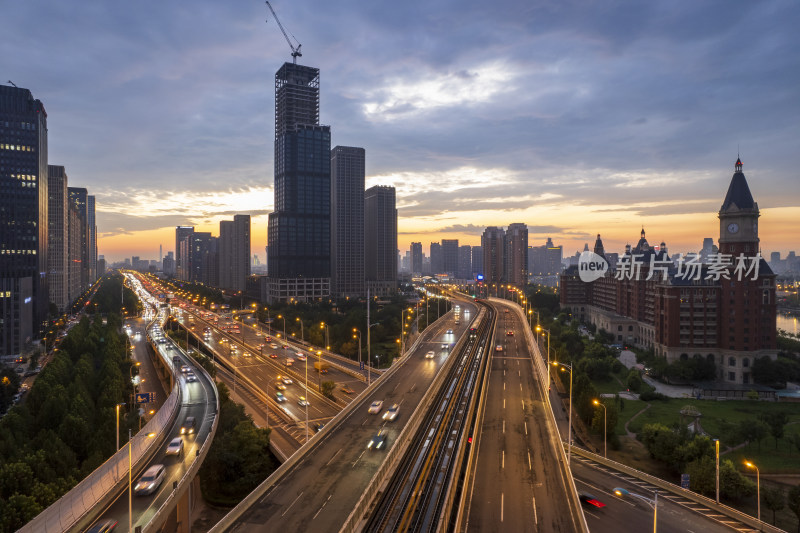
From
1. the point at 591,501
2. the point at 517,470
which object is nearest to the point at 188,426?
the point at 517,470

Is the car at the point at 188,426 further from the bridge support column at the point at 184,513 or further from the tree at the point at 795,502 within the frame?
the tree at the point at 795,502

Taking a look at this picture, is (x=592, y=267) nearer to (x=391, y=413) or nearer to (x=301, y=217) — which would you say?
(x=301, y=217)

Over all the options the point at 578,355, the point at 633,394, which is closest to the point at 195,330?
the point at 578,355

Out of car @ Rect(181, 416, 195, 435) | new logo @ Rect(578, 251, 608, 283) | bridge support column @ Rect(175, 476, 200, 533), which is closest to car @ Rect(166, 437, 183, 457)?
car @ Rect(181, 416, 195, 435)

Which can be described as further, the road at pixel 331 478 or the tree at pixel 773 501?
the tree at pixel 773 501

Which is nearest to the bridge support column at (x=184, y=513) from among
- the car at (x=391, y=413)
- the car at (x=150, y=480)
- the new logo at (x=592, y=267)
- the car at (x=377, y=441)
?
the car at (x=150, y=480)

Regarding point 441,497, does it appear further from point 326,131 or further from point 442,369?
point 326,131
